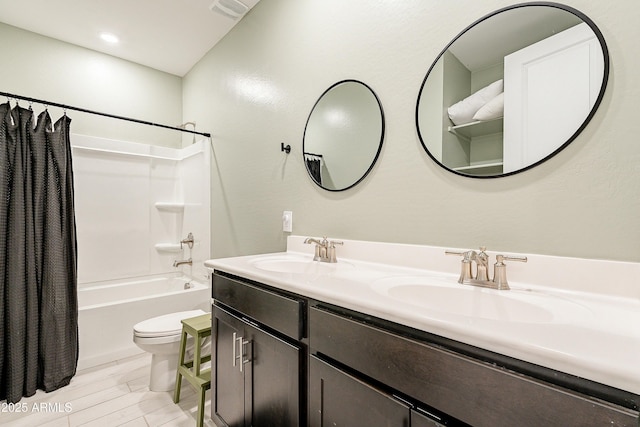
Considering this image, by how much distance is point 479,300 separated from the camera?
2.90 feet

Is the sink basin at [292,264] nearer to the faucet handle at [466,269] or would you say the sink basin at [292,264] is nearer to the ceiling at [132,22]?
the faucet handle at [466,269]

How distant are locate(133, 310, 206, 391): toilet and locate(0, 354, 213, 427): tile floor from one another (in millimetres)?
72

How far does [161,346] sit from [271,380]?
3.79 ft

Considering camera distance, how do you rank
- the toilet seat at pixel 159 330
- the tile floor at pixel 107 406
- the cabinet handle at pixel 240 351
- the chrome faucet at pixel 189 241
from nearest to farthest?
the cabinet handle at pixel 240 351
the tile floor at pixel 107 406
the toilet seat at pixel 159 330
the chrome faucet at pixel 189 241

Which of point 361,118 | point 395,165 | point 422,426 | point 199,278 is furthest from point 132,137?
point 422,426

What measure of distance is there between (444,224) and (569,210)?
0.39 meters

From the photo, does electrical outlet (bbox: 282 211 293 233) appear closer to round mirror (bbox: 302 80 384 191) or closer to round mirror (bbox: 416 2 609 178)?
round mirror (bbox: 302 80 384 191)

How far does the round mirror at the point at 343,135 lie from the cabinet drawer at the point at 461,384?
0.86 meters

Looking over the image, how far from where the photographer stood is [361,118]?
58.8 inches

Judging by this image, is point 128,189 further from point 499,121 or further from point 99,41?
point 499,121

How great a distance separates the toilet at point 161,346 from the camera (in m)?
1.85

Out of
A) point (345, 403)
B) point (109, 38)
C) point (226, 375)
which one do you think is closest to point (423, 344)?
point (345, 403)

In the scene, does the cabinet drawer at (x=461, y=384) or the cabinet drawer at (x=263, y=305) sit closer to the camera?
the cabinet drawer at (x=461, y=384)

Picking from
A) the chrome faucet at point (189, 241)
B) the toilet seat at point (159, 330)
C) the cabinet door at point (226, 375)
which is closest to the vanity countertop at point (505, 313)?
the cabinet door at point (226, 375)
